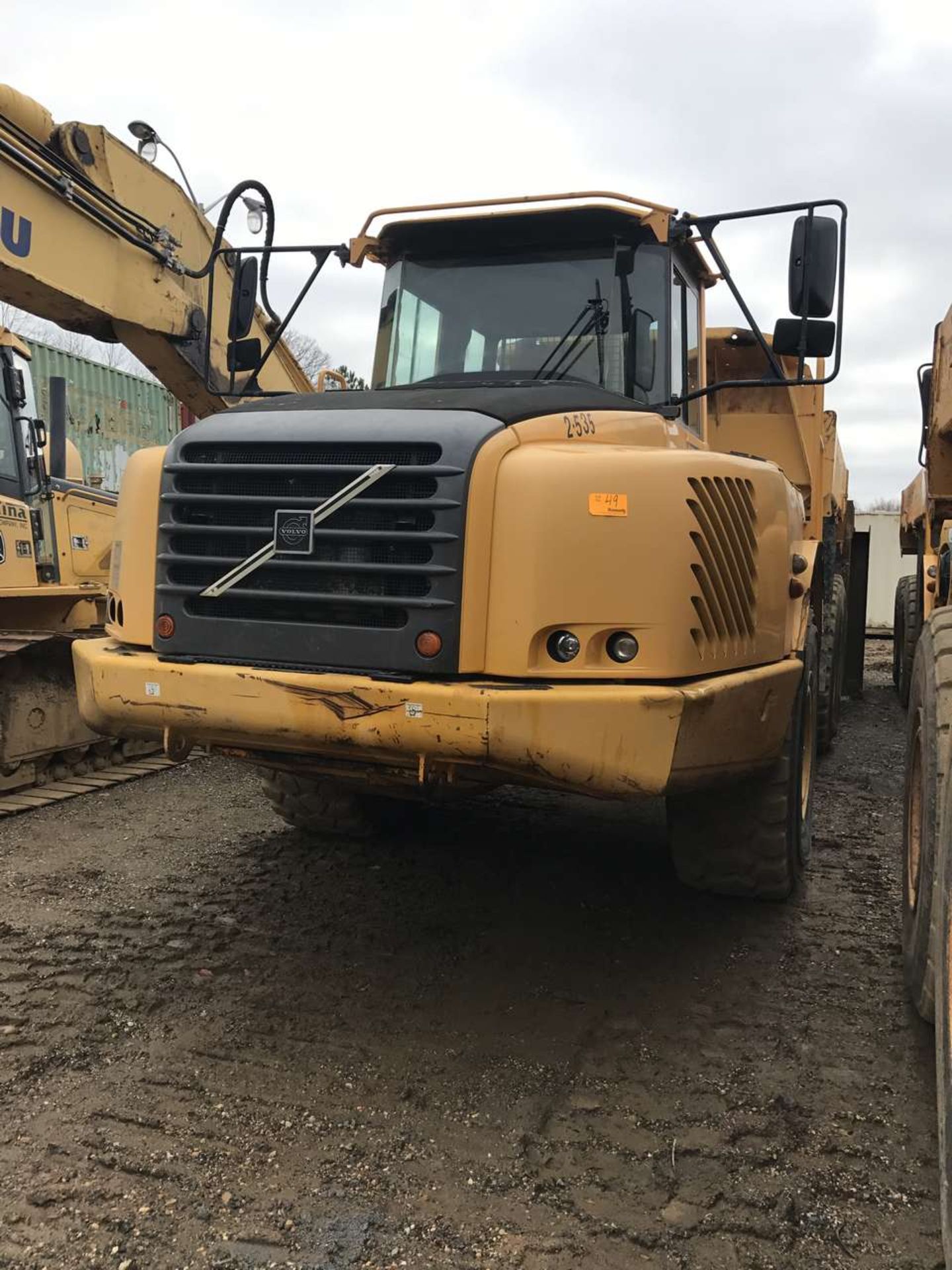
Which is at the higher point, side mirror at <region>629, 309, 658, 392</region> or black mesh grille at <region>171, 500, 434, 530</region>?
Answer: side mirror at <region>629, 309, 658, 392</region>

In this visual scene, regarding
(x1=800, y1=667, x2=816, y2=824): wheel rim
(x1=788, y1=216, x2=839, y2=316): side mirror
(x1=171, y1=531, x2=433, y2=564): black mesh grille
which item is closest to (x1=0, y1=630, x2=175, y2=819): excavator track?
(x1=171, y1=531, x2=433, y2=564): black mesh grille

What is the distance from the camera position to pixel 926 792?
316cm

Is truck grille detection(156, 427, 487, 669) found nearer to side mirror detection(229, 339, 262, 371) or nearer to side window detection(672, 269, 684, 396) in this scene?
side mirror detection(229, 339, 262, 371)

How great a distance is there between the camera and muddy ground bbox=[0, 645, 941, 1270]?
247 centimetres

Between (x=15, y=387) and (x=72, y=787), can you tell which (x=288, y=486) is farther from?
(x=15, y=387)

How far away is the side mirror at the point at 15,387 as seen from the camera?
7191 mm

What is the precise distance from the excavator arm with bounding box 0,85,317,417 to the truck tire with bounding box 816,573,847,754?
4101 mm

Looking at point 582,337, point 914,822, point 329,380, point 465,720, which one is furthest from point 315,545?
point 329,380

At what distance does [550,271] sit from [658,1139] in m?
3.10

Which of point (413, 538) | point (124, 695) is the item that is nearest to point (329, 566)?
point (413, 538)

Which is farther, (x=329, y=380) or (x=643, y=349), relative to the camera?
(x=329, y=380)

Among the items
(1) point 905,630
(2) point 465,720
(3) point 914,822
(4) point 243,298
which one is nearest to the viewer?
(2) point 465,720

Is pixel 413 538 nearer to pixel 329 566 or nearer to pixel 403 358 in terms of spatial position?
pixel 329 566

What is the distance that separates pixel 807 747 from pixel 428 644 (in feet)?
8.56
